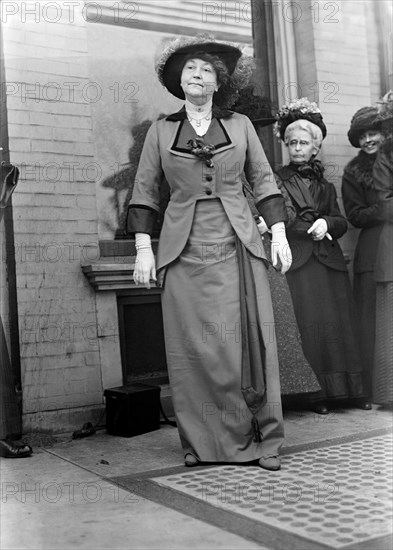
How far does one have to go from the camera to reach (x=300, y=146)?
4551mm

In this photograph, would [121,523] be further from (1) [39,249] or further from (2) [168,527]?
(1) [39,249]

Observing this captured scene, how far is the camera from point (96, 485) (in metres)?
2.98

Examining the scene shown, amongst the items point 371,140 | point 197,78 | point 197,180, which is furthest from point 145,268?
point 371,140

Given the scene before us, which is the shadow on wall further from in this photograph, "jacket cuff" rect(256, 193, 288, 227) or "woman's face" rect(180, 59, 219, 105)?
"jacket cuff" rect(256, 193, 288, 227)

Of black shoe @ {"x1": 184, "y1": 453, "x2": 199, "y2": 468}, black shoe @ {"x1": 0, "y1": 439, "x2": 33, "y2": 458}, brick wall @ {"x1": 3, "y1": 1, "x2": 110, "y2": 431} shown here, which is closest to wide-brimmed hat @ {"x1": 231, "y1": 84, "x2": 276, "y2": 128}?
brick wall @ {"x1": 3, "y1": 1, "x2": 110, "y2": 431}

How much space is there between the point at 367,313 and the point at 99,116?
2.17 meters

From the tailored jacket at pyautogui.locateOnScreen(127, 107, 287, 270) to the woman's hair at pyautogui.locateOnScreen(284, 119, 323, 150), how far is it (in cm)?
108

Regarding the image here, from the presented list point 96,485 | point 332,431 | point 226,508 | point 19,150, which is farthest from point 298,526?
point 19,150

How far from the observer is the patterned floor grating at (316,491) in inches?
94.4

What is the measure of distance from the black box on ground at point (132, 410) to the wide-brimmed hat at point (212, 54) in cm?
160

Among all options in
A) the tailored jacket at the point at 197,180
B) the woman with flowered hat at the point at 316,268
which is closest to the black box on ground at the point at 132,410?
the tailored jacket at the point at 197,180

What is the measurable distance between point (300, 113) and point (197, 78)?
1.28 meters

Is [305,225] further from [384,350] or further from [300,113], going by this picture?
[384,350]

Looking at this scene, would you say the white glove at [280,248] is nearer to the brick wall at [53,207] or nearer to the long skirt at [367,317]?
the brick wall at [53,207]
